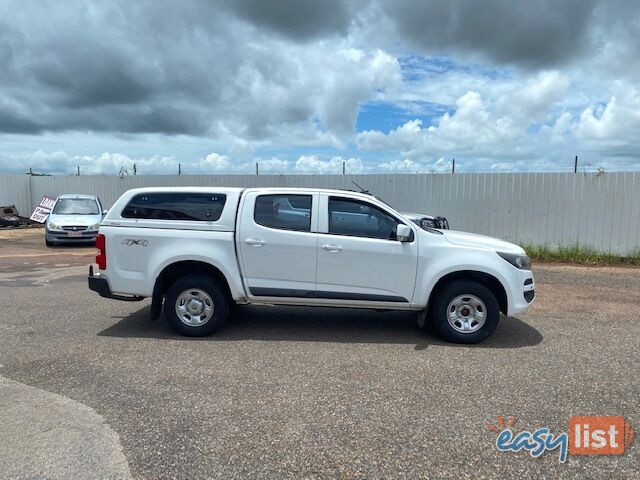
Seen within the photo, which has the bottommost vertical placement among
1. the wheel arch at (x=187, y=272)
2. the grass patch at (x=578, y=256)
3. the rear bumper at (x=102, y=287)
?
the grass patch at (x=578, y=256)

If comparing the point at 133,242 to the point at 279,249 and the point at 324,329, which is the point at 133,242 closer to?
the point at 279,249

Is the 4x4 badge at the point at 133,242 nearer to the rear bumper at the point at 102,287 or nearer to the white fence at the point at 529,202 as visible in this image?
the rear bumper at the point at 102,287

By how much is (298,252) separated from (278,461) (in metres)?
2.92

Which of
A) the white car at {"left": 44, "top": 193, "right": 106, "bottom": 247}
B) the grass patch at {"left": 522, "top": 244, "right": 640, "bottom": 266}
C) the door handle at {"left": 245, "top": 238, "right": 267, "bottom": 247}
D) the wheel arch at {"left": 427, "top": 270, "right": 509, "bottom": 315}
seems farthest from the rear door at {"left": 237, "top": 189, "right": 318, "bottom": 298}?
the white car at {"left": 44, "top": 193, "right": 106, "bottom": 247}

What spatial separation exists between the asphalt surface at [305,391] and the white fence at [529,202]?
19.5 feet

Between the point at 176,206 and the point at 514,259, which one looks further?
the point at 176,206

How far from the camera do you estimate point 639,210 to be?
12422mm

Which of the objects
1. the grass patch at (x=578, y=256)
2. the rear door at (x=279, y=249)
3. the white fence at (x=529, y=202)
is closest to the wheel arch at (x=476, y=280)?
the rear door at (x=279, y=249)

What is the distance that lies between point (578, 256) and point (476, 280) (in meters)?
8.28

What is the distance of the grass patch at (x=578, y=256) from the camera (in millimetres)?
12422

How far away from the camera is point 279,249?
19.4ft

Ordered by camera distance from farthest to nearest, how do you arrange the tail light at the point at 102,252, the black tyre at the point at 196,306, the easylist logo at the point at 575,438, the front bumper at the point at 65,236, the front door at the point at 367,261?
1. the front bumper at the point at 65,236
2. the tail light at the point at 102,252
3. the black tyre at the point at 196,306
4. the front door at the point at 367,261
5. the easylist logo at the point at 575,438

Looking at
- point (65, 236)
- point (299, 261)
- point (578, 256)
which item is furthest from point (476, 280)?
point (65, 236)

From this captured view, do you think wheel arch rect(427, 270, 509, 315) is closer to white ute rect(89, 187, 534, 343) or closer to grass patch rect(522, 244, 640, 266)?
white ute rect(89, 187, 534, 343)
